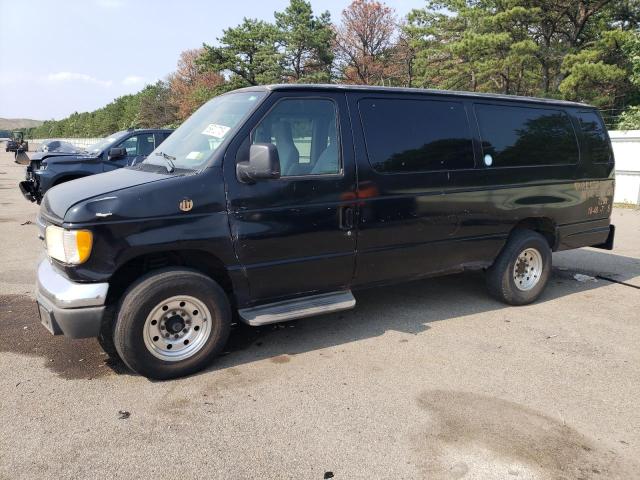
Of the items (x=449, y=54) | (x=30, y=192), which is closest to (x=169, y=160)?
(x=30, y=192)

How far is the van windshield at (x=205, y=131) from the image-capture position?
399 cm

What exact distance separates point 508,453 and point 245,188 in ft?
8.25

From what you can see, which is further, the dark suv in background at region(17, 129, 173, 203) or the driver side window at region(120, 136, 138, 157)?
the driver side window at region(120, 136, 138, 157)

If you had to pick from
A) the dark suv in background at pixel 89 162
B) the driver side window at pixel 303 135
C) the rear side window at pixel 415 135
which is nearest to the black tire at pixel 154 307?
the driver side window at pixel 303 135

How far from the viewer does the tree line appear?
863 inches

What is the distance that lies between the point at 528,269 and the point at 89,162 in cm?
854

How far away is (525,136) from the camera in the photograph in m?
5.43

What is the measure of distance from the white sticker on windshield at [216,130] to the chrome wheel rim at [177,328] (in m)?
1.32

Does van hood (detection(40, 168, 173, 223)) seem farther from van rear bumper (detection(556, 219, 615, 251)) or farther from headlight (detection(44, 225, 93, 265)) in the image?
van rear bumper (detection(556, 219, 615, 251))

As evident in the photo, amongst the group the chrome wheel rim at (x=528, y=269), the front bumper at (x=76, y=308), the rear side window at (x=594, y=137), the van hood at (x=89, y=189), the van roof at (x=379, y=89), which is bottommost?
the chrome wheel rim at (x=528, y=269)

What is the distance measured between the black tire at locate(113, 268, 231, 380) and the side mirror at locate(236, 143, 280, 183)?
33.4 inches

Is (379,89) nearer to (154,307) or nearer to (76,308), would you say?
(154,307)

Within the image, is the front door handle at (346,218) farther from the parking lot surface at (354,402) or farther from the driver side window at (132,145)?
the driver side window at (132,145)

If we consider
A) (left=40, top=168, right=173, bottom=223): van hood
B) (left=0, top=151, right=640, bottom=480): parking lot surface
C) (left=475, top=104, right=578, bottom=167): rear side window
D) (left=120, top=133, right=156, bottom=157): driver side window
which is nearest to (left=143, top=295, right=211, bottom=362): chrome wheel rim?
(left=0, top=151, right=640, bottom=480): parking lot surface
